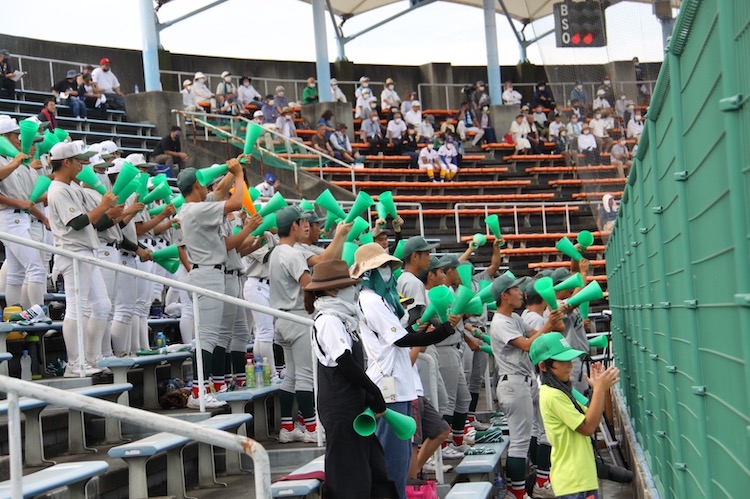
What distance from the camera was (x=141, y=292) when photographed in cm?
935

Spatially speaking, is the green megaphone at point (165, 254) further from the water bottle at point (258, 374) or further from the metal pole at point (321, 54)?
the metal pole at point (321, 54)

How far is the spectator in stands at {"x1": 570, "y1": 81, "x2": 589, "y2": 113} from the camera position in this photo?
7874mm

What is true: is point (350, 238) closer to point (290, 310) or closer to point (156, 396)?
point (290, 310)

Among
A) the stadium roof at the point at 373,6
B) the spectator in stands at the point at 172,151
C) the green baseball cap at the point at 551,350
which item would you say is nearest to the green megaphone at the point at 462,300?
the green baseball cap at the point at 551,350

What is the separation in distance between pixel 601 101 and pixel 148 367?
3.97 meters

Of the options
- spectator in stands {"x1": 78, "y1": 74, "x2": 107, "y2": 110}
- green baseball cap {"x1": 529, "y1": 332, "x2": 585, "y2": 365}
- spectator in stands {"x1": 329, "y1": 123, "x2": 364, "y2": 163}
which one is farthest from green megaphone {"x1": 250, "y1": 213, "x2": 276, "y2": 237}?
spectator in stands {"x1": 329, "y1": 123, "x2": 364, "y2": 163}

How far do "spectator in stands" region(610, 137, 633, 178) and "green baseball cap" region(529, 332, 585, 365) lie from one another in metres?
1.49

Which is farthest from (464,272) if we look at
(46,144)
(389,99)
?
(389,99)

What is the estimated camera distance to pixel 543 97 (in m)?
29.9

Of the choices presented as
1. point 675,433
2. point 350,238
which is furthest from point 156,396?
point 675,433

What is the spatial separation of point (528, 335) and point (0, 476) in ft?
14.2

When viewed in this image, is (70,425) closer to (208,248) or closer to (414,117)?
(208,248)

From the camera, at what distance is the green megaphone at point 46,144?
9773 mm

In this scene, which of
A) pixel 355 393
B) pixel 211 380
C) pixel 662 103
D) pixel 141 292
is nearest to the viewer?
pixel 662 103
